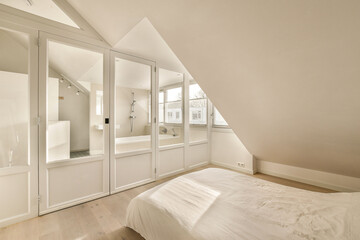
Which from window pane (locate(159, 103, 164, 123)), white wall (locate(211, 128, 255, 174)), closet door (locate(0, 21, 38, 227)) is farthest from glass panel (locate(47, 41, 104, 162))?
white wall (locate(211, 128, 255, 174))

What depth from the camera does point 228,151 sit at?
157 inches

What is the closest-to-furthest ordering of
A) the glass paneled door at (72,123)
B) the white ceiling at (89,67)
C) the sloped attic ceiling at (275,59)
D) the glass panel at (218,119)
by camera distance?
the sloped attic ceiling at (275,59) → the glass paneled door at (72,123) → the white ceiling at (89,67) → the glass panel at (218,119)

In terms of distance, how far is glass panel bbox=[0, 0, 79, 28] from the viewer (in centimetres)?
187

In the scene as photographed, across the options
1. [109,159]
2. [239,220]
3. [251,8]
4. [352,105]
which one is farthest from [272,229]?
[109,159]

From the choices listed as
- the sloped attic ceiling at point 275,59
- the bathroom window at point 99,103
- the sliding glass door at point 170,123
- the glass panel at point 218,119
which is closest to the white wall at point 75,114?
the bathroom window at point 99,103

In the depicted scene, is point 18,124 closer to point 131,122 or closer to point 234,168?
point 131,122

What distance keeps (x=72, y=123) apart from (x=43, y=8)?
1.50 metres

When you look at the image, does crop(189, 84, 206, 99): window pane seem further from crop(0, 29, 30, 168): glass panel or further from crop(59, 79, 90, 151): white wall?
crop(0, 29, 30, 168): glass panel

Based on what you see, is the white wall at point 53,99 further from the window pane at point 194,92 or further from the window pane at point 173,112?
the window pane at point 194,92

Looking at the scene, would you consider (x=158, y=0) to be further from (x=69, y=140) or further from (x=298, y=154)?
(x=298, y=154)

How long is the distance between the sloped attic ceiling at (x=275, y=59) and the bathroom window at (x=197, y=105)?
4.69 feet

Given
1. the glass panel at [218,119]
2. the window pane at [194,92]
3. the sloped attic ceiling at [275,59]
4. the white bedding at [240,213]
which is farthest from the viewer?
the glass panel at [218,119]

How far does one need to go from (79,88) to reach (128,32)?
1.08m

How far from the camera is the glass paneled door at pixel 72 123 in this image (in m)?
2.07
